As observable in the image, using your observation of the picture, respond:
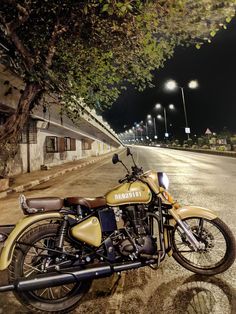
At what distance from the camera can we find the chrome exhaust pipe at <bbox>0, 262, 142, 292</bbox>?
2.78 metres

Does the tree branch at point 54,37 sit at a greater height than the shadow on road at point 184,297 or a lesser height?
greater

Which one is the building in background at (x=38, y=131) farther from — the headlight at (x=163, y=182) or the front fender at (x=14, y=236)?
the front fender at (x=14, y=236)

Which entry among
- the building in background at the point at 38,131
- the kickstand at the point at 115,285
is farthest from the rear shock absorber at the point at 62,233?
the building in background at the point at 38,131

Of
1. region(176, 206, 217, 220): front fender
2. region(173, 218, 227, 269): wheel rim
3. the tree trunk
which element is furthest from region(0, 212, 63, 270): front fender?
the tree trunk

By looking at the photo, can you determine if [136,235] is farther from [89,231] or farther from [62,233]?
[62,233]

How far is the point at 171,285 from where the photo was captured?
3420 millimetres

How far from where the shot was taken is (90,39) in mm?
9703

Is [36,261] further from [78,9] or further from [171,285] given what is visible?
[78,9]

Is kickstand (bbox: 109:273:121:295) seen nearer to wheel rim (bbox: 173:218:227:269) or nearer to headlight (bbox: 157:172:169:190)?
wheel rim (bbox: 173:218:227:269)

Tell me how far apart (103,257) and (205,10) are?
5871 millimetres

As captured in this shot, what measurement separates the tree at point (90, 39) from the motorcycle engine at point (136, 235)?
4.58 meters

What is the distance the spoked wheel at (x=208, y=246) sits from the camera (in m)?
3.61

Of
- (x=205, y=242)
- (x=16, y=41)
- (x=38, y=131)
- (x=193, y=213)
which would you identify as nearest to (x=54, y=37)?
(x=16, y=41)

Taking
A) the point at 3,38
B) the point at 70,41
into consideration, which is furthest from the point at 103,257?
the point at 3,38
